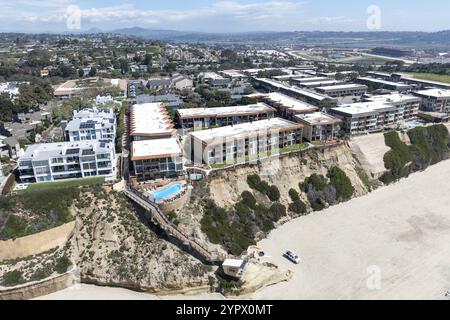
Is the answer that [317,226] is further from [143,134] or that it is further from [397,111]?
[397,111]

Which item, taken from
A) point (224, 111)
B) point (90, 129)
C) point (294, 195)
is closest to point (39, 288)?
point (90, 129)

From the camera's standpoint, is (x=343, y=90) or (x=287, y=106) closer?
(x=287, y=106)

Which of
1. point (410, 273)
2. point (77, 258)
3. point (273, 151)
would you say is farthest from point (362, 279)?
point (77, 258)

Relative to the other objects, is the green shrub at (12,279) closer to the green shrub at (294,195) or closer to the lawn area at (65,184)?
the lawn area at (65,184)

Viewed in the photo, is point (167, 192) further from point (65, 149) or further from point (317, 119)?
point (317, 119)

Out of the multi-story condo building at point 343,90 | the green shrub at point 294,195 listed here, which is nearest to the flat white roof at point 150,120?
the green shrub at point 294,195

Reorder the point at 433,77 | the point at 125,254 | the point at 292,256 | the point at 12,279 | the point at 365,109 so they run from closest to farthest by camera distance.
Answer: the point at 12,279 → the point at 125,254 → the point at 292,256 → the point at 365,109 → the point at 433,77

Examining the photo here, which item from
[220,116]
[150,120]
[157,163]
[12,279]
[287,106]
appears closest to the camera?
[12,279]
